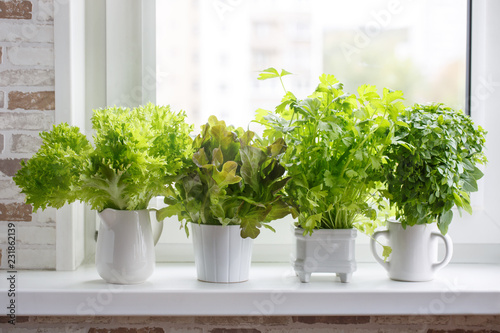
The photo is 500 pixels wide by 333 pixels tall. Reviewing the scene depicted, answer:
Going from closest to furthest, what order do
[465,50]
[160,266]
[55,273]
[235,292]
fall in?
[235,292], [55,273], [160,266], [465,50]

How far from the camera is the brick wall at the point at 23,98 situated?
3.63 feet

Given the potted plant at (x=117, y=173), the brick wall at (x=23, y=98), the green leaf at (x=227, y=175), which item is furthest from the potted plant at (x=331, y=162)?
the brick wall at (x=23, y=98)

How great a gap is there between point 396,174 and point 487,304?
0.32m

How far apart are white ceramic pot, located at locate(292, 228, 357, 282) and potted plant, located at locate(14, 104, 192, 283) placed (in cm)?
32

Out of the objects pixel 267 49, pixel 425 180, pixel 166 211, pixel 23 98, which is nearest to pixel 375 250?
pixel 425 180

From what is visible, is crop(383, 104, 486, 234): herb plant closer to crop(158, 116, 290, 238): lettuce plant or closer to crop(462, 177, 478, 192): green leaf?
crop(462, 177, 478, 192): green leaf

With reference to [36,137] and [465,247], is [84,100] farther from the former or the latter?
[465,247]

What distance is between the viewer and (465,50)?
1.34 metres

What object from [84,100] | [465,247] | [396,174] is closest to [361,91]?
[396,174]

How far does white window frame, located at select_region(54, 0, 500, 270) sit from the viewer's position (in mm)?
1112

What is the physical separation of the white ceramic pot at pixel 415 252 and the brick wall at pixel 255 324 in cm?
12

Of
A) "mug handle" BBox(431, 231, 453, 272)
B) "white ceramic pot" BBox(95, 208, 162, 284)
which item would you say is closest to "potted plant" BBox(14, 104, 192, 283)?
"white ceramic pot" BBox(95, 208, 162, 284)

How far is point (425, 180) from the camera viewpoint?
3.27 feet

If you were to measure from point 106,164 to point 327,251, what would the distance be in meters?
0.49
